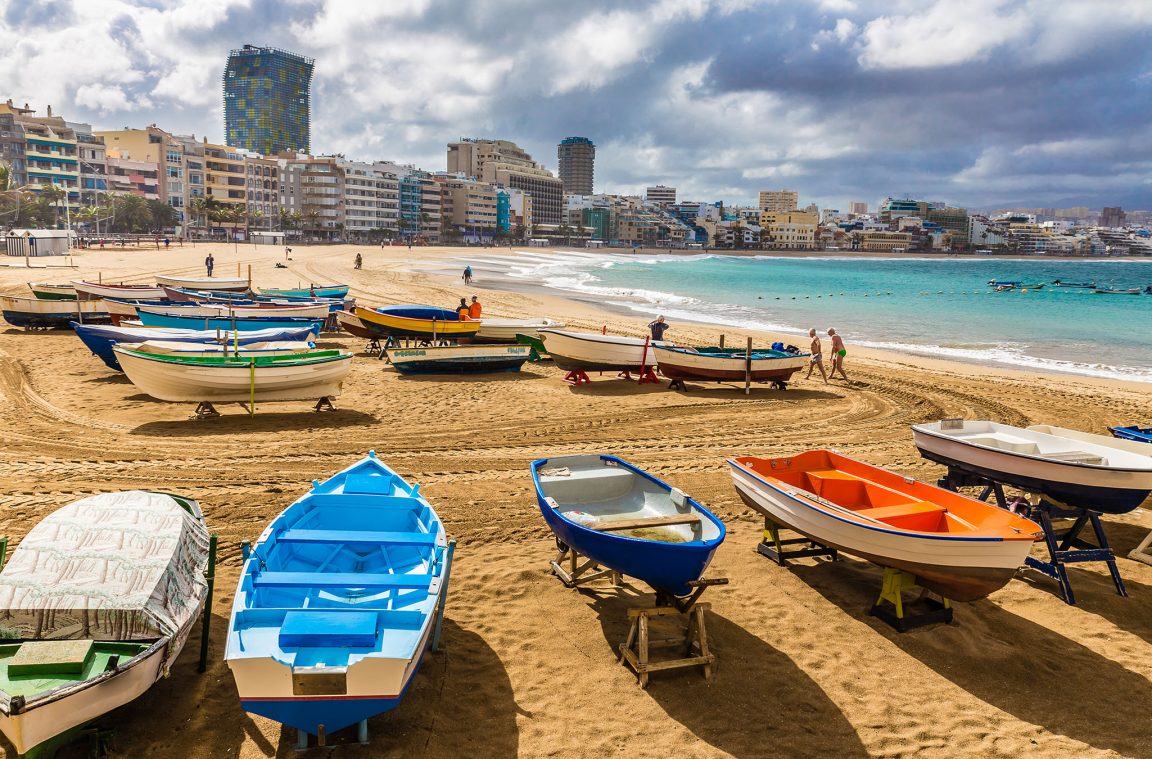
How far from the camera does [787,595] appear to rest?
8422 mm

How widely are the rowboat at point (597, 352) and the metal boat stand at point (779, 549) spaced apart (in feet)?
32.9

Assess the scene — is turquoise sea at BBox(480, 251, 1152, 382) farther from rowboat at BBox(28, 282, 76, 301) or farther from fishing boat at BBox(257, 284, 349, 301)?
rowboat at BBox(28, 282, 76, 301)

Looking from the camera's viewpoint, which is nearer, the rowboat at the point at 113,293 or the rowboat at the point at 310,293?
the rowboat at the point at 113,293

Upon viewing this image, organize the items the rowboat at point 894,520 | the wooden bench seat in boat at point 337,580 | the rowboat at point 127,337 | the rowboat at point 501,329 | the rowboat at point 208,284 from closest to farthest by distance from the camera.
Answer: the wooden bench seat in boat at point 337,580, the rowboat at point 894,520, the rowboat at point 127,337, the rowboat at point 501,329, the rowboat at point 208,284

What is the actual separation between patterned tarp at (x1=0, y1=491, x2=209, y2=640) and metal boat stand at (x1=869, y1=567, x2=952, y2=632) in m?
6.58

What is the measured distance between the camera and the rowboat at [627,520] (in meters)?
6.81

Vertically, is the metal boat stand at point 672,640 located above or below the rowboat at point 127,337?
below

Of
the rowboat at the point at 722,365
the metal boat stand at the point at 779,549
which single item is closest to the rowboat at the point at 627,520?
the metal boat stand at the point at 779,549

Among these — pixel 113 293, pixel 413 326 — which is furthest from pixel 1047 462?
pixel 113 293

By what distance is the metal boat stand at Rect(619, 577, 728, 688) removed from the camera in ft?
22.0

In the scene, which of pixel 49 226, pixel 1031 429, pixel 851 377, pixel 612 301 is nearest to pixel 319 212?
pixel 49 226

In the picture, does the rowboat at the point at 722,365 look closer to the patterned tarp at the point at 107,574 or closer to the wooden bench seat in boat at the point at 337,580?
the wooden bench seat in boat at the point at 337,580

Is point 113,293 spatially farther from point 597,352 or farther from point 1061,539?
point 1061,539

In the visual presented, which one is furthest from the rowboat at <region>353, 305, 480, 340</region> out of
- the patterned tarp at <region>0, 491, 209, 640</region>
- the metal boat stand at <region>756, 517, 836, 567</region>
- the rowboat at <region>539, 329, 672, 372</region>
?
the patterned tarp at <region>0, 491, 209, 640</region>
